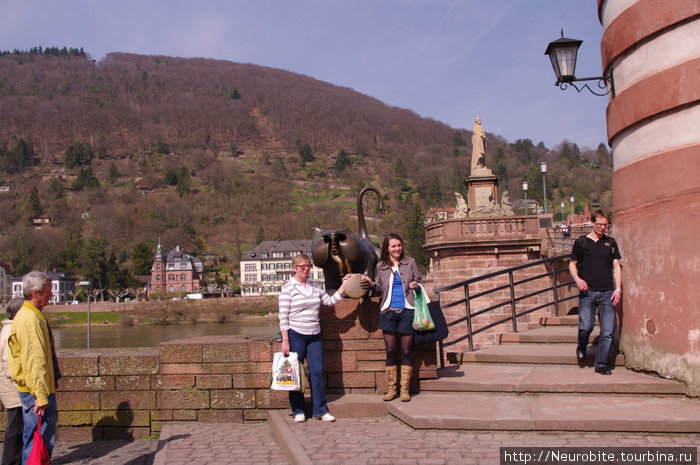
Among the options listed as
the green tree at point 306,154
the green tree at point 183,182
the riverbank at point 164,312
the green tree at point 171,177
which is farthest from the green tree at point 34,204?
the riverbank at point 164,312

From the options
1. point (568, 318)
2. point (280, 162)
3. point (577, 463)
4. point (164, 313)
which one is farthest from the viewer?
point (280, 162)

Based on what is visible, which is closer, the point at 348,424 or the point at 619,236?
the point at 348,424

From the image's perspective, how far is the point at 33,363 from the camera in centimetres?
495

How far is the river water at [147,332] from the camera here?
2101 inches

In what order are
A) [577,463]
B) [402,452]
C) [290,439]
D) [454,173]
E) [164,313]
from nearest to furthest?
[577,463] < [402,452] < [290,439] < [164,313] < [454,173]

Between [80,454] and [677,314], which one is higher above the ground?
[677,314]

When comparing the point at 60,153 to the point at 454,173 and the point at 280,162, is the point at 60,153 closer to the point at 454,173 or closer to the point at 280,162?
the point at 280,162

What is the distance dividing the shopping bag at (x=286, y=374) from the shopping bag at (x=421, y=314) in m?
1.27

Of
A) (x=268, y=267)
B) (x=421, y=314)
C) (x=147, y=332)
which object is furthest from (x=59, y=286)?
(x=421, y=314)

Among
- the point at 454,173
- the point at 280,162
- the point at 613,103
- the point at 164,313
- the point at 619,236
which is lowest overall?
the point at 164,313

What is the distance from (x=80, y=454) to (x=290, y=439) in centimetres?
266

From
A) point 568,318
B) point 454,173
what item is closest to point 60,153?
point 454,173

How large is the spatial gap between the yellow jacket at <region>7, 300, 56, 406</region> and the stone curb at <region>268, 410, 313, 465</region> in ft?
4.01

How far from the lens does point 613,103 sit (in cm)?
731
